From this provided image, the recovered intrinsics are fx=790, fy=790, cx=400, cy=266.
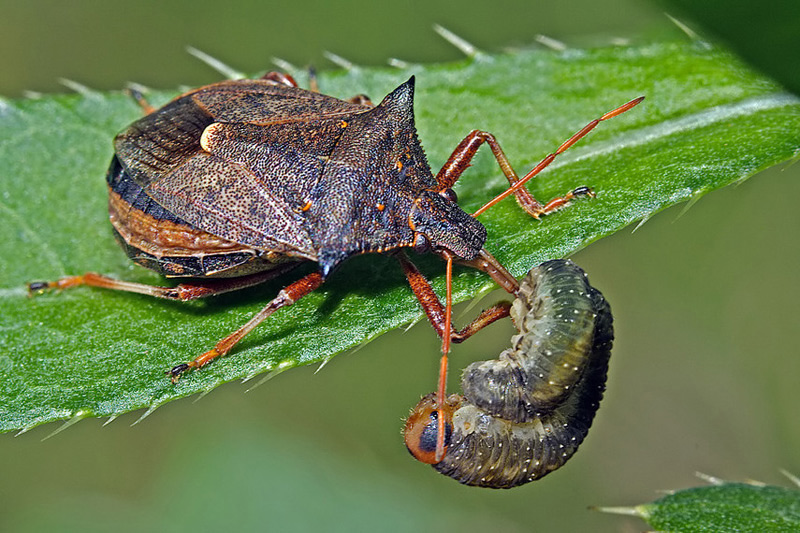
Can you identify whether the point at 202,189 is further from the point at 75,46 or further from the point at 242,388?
the point at 75,46

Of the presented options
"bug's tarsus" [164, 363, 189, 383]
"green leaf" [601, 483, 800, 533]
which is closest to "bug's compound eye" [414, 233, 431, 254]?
"bug's tarsus" [164, 363, 189, 383]

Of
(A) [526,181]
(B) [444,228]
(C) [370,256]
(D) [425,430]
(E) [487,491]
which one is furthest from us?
(E) [487,491]

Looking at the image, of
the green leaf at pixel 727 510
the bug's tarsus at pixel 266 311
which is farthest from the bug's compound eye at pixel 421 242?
the green leaf at pixel 727 510

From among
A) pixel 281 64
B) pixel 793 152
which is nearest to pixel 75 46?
pixel 281 64

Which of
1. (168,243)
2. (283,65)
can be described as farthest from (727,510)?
(283,65)

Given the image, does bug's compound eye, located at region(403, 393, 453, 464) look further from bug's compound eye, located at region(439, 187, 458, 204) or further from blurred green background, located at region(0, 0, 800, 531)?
blurred green background, located at region(0, 0, 800, 531)

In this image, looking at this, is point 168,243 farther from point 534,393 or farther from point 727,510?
point 727,510
